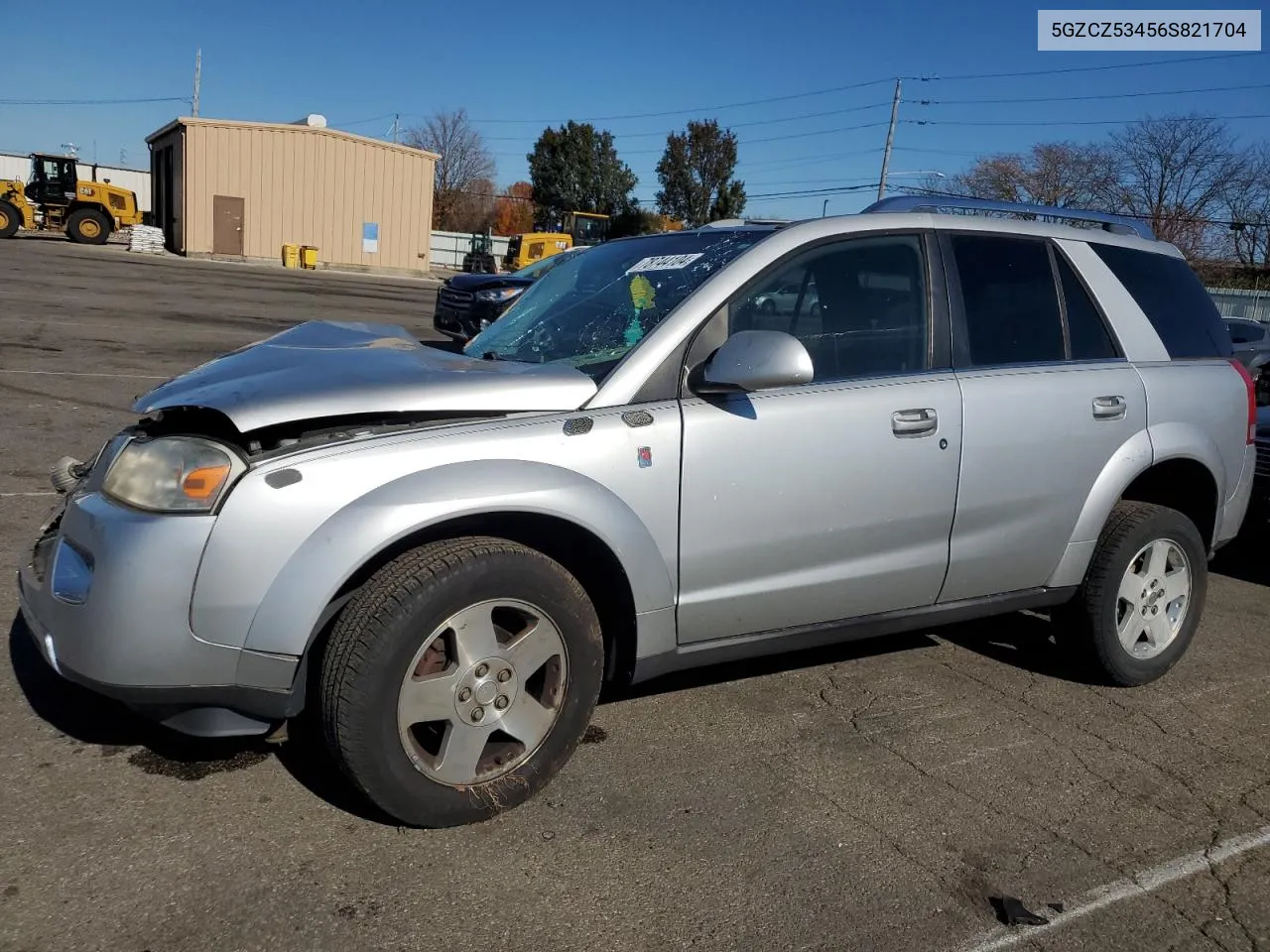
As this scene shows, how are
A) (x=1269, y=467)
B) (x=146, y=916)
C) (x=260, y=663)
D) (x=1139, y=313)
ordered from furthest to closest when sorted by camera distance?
(x=1269, y=467)
(x=1139, y=313)
(x=260, y=663)
(x=146, y=916)

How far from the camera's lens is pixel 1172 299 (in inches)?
184

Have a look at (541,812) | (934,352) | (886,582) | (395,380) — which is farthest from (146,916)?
(934,352)

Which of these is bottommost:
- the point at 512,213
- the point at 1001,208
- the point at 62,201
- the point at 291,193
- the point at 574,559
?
the point at 574,559

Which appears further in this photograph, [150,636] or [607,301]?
[607,301]

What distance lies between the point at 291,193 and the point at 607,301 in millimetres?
42792

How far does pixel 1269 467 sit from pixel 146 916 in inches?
258

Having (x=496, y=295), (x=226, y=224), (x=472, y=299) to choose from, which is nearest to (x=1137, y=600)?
(x=496, y=295)

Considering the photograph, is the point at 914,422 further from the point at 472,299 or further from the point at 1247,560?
the point at 472,299

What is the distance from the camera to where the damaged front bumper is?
266 centimetres

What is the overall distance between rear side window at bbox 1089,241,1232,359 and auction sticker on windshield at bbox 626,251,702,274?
188 cm

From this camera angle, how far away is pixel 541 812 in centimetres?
318

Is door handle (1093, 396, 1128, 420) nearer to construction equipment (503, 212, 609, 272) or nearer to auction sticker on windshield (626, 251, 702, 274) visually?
auction sticker on windshield (626, 251, 702, 274)

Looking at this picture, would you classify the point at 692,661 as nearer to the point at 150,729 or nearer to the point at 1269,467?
the point at 150,729

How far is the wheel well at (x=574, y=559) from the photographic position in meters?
2.93
